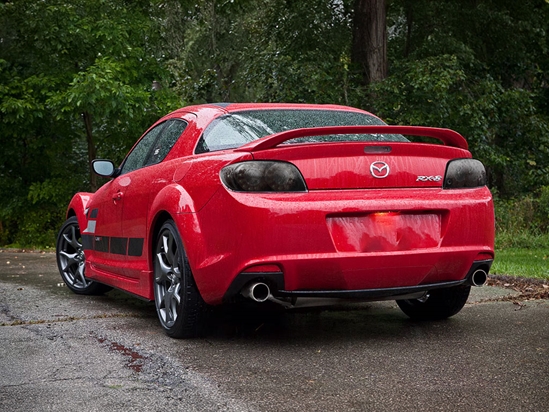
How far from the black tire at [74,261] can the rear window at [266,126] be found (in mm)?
2603

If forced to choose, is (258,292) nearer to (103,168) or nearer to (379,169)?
(379,169)

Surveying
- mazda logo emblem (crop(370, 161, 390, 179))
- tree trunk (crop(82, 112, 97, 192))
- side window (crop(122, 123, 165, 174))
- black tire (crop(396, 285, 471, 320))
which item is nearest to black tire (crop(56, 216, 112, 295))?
side window (crop(122, 123, 165, 174))

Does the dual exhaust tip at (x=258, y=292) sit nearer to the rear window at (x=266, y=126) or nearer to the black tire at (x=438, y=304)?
the rear window at (x=266, y=126)

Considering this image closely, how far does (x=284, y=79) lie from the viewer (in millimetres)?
19016

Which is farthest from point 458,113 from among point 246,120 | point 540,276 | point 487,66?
point 246,120

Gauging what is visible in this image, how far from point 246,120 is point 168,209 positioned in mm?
796

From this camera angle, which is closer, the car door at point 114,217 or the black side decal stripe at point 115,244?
→ the black side decal stripe at point 115,244

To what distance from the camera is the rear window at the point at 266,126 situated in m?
5.33

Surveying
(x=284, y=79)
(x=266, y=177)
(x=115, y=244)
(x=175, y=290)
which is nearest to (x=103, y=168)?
(x=115, y=244)

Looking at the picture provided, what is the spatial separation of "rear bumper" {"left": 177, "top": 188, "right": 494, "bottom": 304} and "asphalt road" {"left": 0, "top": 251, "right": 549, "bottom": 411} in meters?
0.39

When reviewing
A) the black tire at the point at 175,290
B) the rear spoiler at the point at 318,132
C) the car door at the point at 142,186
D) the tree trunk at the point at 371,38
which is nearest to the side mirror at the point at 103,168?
the car door at the point at 142,186

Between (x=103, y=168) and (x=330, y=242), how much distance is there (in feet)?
9.13

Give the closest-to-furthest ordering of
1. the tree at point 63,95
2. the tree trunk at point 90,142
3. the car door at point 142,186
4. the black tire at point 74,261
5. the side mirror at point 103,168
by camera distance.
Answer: the car door at point 142,186 < the side mirror at point 103,168 < the black tire at point 74,261 < the tree at point 63,95 < the tree trunk at point 90,142

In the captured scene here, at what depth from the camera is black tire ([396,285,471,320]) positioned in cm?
584
